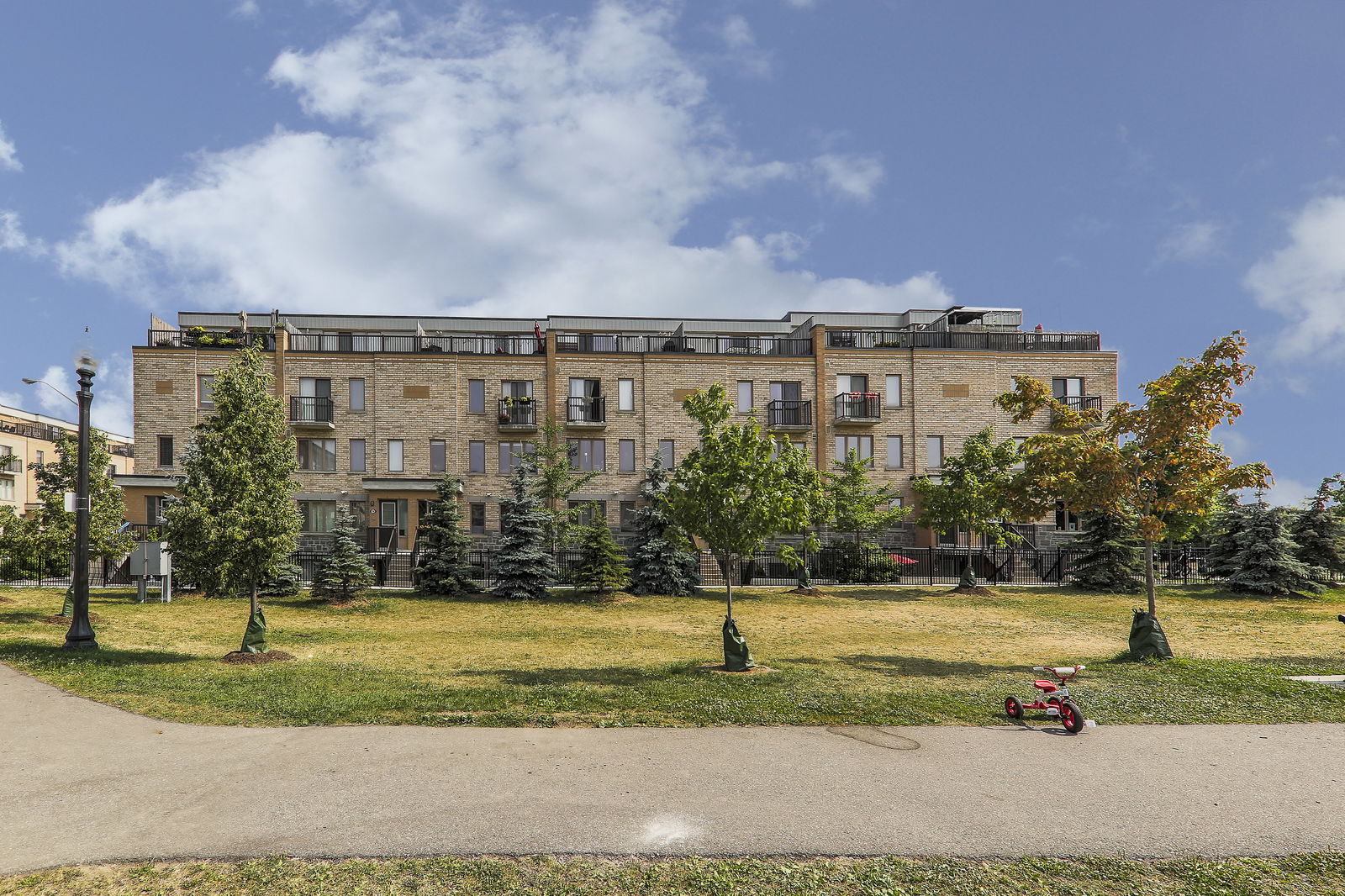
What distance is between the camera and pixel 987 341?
139ft

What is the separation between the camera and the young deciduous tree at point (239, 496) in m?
14.6

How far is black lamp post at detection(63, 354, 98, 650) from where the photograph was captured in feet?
49.7

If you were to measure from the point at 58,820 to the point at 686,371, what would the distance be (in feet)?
115

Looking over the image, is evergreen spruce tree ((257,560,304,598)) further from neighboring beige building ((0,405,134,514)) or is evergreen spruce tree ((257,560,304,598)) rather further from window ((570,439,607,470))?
neighboring beige building ((0,405,134,514))

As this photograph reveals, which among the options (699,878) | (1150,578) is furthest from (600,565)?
(699,878)

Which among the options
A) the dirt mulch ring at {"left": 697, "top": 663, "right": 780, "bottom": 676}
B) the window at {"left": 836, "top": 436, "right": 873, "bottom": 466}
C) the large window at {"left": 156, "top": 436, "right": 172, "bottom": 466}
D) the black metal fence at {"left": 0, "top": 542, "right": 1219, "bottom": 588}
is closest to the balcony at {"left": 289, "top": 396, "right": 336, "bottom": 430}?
the large window at {"left": 156, "top": 436, "right": 172, "bottom": 466}

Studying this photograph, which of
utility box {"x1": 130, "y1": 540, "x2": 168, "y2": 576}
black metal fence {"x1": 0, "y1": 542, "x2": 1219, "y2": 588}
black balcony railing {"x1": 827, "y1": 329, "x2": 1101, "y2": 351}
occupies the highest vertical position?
black balcony railing {"x1": 827, "y1": 329, "x2": 1101, "y2": 351}

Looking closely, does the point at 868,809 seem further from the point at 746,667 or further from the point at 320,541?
the point at 320,541

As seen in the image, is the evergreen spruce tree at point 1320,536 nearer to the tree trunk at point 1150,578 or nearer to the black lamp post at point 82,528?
the tree trunk at point 1150,578

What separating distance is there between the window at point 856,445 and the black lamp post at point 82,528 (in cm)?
3269

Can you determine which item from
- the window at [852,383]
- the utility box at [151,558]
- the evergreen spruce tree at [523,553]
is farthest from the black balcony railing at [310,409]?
the window at [852,383]

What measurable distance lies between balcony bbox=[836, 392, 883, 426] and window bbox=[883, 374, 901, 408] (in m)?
0.88

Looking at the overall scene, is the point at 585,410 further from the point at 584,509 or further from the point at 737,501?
the point at 737,501

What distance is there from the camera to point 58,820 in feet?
21.2
